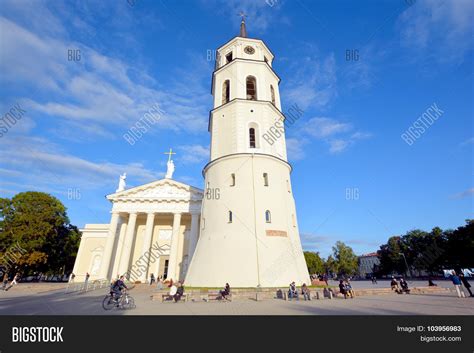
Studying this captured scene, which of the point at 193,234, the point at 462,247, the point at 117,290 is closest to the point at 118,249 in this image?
the point at 193,234

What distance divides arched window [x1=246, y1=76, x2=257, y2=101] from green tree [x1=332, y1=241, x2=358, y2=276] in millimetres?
77312

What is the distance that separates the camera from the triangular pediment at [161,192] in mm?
37094

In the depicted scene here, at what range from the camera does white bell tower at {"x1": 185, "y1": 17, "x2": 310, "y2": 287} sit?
18.5 m

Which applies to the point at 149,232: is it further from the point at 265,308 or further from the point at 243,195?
the point at 265,308

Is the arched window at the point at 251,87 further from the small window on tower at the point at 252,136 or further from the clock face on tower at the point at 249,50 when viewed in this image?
the small window on tower at the point at 252,136

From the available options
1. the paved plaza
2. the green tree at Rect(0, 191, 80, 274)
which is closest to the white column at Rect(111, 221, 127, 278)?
the green tree at Rect(0, 191, 80, 274)

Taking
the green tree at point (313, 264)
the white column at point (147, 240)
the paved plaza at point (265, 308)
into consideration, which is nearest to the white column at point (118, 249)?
the white column at point (147, 240)

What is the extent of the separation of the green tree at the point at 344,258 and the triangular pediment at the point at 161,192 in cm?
6819

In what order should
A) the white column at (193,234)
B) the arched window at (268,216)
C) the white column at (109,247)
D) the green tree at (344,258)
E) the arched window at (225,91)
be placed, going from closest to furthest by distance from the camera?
the arched window at (268,216), the arched window at (225,91), the white column at (109,247), the white column at (193,234), the green tree at (344,258)

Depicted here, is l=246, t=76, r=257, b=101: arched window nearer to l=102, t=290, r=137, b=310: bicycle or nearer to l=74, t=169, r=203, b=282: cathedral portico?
l=74, t=169, r=203, b=282: cathedral portico

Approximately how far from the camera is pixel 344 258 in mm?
85188
